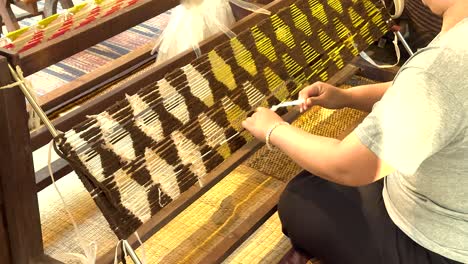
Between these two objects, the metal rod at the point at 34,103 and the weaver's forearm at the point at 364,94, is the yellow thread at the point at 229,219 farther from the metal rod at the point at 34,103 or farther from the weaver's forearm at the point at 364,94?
the metal rod at the point at 34,103

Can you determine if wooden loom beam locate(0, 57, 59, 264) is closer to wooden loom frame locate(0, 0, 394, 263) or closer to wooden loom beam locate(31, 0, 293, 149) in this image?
wooden loom frame locate(0, 0, 394, 263)

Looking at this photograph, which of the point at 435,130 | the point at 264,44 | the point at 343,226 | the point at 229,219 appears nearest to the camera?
the point at 435,130

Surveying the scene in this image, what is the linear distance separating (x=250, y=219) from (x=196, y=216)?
30 cm

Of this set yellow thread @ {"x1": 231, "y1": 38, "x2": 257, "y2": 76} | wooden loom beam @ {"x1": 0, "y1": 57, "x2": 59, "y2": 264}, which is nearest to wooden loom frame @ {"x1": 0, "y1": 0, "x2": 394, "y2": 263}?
wooden loom beam @ {"x1": 0, "y1": 57, "x2": 59, "y2": 264}

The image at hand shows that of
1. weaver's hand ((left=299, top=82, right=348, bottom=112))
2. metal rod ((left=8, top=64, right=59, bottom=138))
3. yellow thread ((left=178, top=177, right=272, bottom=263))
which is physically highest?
metal rod ((left=8, top=64, right=59, bottom=138))

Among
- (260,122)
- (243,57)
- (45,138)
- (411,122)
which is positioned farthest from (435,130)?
(45,138)

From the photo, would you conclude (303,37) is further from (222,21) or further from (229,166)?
(229,166)

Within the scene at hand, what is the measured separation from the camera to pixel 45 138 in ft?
4.87

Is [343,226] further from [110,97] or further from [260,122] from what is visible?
[110,97]

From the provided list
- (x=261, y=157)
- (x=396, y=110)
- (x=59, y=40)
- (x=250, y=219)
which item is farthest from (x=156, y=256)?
(x=396, y=110)

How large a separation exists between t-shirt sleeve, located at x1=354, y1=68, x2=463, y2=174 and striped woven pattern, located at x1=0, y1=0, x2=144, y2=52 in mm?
682

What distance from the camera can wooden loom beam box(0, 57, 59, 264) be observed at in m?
1.13

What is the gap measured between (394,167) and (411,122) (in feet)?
0.30

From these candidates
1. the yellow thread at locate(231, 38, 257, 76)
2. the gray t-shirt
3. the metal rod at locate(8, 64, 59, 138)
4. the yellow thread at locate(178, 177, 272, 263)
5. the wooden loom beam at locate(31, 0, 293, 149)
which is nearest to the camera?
the gray t-shirt
